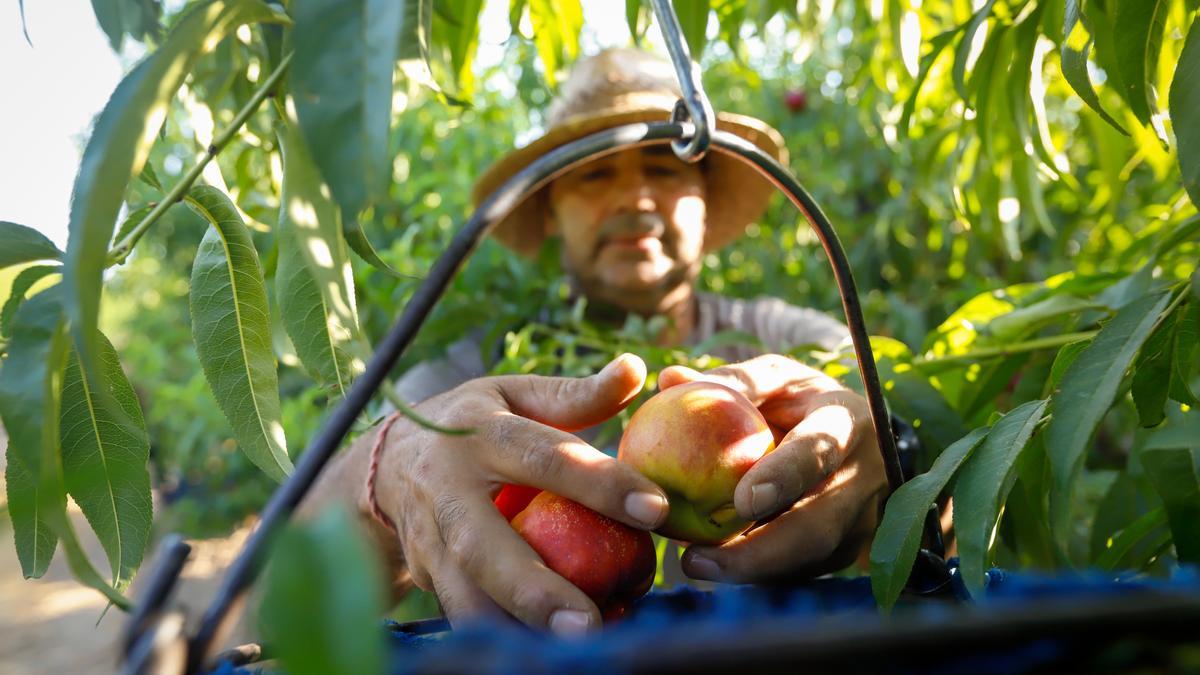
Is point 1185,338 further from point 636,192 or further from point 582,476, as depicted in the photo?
point 636,192

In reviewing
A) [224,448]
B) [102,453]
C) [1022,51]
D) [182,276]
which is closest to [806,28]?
[1022,51]

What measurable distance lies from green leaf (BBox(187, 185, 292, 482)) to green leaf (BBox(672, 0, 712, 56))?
405 mm

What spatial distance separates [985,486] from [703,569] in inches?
6.4

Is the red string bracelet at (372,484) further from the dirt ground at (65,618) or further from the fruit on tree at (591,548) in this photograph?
the dirt ground at (65,618)

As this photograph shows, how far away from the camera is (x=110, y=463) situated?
0.44 metres

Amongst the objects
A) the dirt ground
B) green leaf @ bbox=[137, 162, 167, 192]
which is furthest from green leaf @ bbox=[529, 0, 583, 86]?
the dirt ground

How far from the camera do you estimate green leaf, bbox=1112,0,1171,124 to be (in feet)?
1.68

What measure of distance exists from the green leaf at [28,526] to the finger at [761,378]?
1.23 ft

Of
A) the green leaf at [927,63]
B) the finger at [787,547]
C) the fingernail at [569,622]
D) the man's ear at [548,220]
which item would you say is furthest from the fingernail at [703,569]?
the man's ear at [548,220]

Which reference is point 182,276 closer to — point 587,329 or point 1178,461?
point 587,329

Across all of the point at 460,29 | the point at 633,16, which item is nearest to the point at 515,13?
the point at 460,29

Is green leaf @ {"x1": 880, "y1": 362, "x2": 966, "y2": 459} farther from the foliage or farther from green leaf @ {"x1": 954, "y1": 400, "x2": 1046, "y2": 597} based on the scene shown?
green leaf @ {"x1": 954, "y1": 400, "x2": 1046, "y2": 597}

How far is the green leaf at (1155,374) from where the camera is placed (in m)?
0.47

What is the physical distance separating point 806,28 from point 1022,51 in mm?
418
